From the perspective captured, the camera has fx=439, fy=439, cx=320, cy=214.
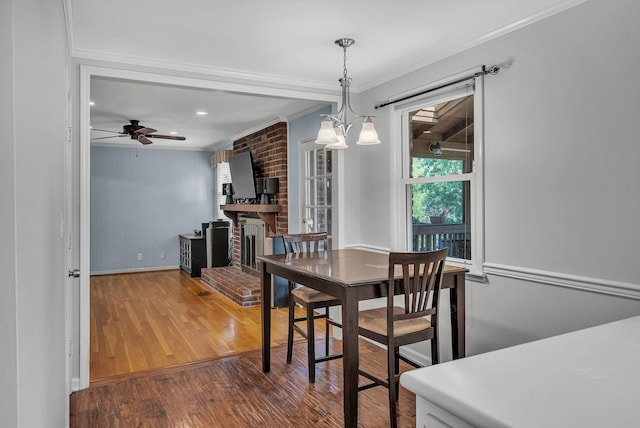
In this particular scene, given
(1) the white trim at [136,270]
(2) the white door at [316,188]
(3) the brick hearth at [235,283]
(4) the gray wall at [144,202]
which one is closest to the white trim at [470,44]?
(2) the white door at [316,188]

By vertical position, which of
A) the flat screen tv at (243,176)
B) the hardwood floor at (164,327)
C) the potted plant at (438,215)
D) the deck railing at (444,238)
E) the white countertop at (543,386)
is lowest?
the hardwood floor at (164,327)

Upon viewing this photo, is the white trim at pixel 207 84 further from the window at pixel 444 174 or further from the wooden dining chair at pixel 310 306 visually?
the wooden dining chair at pixel 310 306

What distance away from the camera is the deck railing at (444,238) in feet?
10.2

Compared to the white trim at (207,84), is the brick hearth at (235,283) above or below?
below

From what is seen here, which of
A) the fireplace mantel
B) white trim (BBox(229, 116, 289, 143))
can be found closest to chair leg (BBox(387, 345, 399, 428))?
the fireplace mantel

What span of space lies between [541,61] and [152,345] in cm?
368

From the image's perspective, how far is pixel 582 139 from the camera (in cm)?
225

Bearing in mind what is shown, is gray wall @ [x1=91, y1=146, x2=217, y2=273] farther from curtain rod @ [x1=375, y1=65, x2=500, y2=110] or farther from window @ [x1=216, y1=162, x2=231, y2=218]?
curtain rod @ [x1=375, y1=65, x2=500, y2=110]

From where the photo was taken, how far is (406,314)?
90.7 inches

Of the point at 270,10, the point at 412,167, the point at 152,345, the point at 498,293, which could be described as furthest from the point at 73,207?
the point at 498,293

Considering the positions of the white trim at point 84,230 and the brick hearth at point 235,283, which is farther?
the brick hearth at point 235,283

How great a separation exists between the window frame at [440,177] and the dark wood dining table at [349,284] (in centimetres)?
42

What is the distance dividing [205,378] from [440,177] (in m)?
2.24

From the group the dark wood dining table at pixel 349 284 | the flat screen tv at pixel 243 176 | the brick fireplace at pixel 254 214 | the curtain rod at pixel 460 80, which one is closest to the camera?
the dark wood dining table at pixel 349 284
